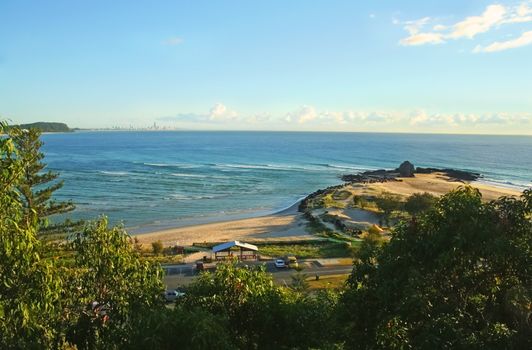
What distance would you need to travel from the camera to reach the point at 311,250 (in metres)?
40.9

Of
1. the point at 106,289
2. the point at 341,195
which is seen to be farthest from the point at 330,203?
the point at 106,289

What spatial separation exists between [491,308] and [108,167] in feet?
354

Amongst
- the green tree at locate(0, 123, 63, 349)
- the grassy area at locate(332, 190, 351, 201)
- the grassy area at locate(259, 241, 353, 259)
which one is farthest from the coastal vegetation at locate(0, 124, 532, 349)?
the grassy area at locate(332, 190, 351, 201)

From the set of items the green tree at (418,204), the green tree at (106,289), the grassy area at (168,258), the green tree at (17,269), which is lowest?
the grassy area at (168,258)

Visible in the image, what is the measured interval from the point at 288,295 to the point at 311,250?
1206 inches

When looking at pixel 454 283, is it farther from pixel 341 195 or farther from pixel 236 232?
pixel 341 195

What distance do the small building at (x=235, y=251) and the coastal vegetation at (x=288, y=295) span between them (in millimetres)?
25481

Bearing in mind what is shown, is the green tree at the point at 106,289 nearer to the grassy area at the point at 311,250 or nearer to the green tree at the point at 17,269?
the green tree at the point at 17,269

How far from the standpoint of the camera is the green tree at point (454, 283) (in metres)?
7.33

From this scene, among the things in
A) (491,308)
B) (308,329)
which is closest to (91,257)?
(308,329)

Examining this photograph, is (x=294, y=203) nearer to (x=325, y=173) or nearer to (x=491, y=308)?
(x=325, y=173)

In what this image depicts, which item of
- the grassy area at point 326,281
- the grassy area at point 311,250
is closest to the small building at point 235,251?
the grassy area at point 311,250

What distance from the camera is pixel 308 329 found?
9477 millimetres

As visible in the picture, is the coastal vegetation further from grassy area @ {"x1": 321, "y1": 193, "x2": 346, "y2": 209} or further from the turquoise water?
grassy area @ {"x1": 321, "y1": 193, "x2": 346, "y2": 209}
